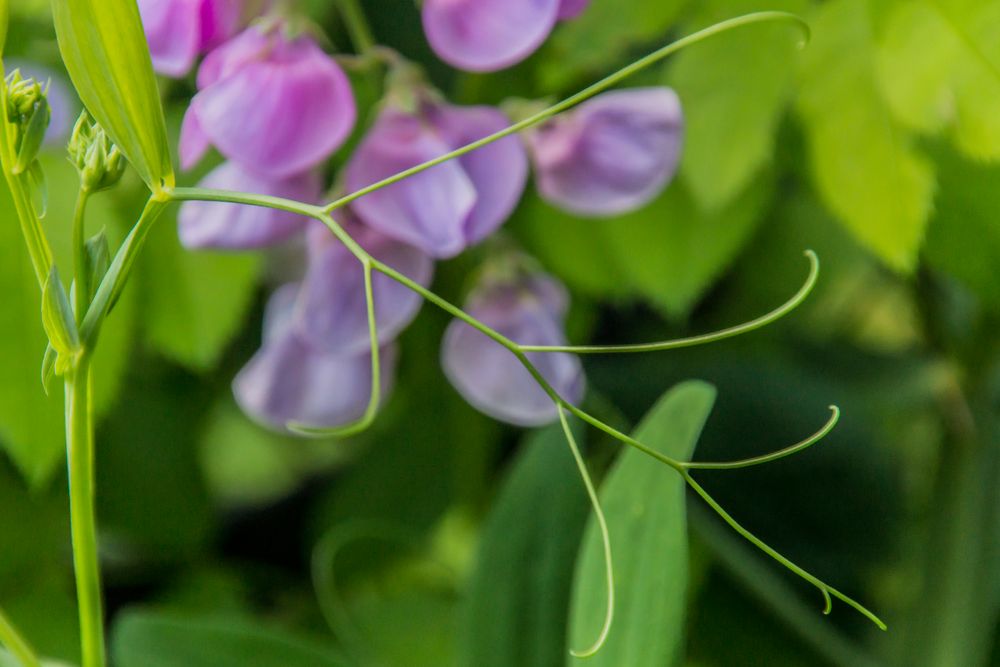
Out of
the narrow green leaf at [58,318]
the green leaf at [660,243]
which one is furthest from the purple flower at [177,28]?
the green leaf at [660,243]

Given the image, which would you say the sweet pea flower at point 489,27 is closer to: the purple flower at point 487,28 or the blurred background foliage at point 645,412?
the purple flower at point 487,28

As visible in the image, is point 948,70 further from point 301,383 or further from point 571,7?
point 301,383

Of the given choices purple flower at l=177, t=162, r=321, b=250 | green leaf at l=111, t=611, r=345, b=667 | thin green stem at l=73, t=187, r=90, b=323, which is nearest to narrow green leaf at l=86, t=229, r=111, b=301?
thin green stem at l=73, t=187, r=90, b=323

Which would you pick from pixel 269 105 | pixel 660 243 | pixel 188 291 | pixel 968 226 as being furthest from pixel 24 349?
pixel 968 226

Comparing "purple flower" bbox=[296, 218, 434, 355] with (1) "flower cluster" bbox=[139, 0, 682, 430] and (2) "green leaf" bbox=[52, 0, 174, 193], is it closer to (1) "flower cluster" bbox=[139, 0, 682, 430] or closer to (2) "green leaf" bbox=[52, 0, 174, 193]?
(1) "flower cluster" bbox=[139, 0, 682, 430]

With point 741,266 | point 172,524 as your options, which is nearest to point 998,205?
point 741,266
